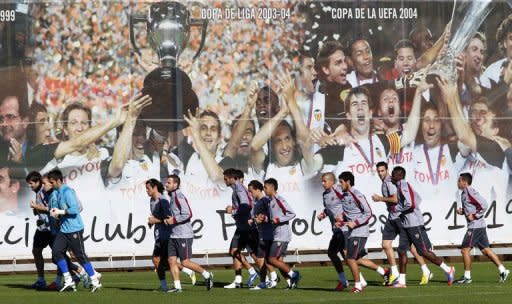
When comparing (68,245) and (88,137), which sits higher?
(88,137)

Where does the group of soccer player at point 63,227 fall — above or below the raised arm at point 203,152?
below

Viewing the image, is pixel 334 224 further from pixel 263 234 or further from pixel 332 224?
pixel 263 234

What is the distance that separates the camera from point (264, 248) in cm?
2738

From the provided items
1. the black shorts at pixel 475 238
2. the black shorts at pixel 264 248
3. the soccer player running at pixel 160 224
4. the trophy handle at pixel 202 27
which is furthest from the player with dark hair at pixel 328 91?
the soccer player running at pixel 160 224

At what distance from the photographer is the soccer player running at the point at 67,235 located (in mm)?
26422

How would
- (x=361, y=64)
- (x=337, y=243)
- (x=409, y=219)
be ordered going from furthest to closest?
1. (x=361, y=64)
2. (x=409, y=219)
3. (x=337, y=243)

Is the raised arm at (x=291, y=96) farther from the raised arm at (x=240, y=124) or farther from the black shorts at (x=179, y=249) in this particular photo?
the black shorts at (x=179, y=249)

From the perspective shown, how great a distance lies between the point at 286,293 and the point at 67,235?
4.03 metres

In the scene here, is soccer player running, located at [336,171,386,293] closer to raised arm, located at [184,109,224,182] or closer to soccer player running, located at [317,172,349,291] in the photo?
soccer player running, located at [317,172,349,291]

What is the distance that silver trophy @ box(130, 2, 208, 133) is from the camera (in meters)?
34.4

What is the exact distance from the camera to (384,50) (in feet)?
117

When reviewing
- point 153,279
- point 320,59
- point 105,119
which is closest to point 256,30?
point 320,59

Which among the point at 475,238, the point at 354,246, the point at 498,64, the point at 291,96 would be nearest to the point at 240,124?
the point at 291,96

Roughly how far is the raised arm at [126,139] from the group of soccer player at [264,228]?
6.25 meters
